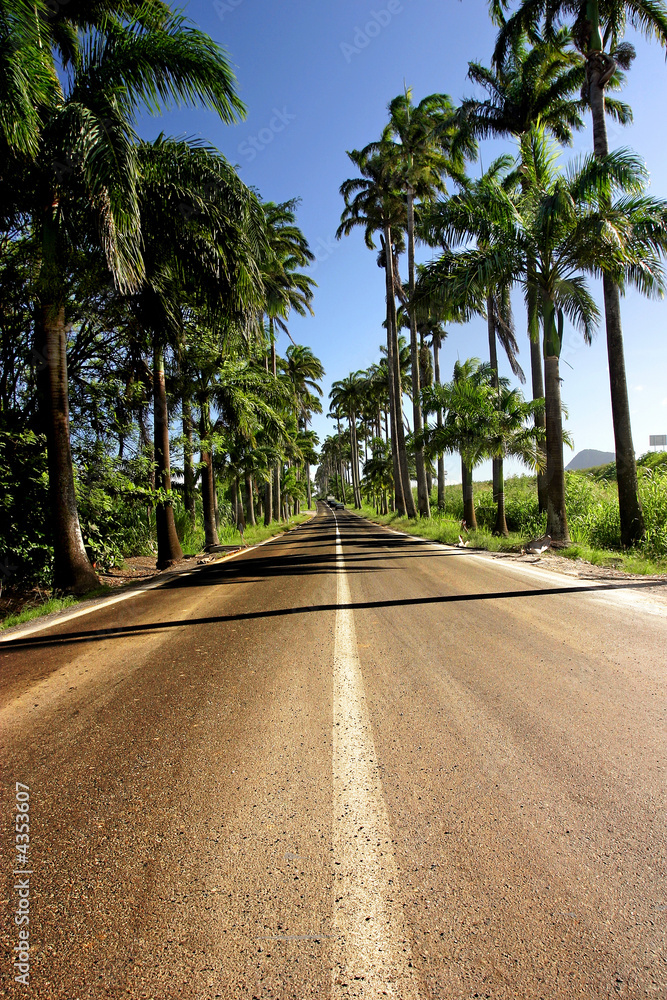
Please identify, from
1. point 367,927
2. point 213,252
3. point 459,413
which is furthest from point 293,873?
point 459,413

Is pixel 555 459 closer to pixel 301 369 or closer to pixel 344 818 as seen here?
pixel 344 818

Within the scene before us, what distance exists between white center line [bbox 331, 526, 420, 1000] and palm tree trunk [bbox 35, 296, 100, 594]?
713cm

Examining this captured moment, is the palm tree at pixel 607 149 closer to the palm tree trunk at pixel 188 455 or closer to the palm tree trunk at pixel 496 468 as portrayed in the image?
Result: the palm tree trunk at pixel 496 468

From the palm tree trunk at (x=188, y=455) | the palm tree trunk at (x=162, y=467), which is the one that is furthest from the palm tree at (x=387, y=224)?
the palm tree trunk at (x=162, y=467)

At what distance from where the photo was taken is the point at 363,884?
1673 mm

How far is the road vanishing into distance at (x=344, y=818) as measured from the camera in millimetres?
1381

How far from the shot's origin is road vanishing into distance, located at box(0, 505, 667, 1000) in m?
1.38

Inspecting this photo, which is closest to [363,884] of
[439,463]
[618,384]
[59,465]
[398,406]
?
[59,465]

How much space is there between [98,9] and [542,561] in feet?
43.0

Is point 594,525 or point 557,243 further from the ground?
point 557,243

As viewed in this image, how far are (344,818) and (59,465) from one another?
26.1ft

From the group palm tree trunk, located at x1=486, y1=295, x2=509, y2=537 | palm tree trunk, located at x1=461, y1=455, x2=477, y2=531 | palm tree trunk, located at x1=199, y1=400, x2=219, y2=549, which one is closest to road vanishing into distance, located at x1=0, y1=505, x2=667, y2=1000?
palm tree trunk, located at x1=199, y1=400, x2=219, y2=549

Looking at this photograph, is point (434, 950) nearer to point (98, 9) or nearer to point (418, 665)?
point (418, 665)

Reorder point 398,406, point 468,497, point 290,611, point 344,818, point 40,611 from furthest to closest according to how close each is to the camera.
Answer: point 398,406 < point 468,497 < point 40,611 < point 290,611 < point 344,818
